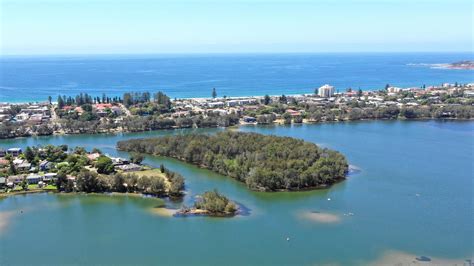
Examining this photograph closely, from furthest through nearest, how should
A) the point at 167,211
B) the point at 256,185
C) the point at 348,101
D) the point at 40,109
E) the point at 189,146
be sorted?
the point at 348,101
the point at 40,109
the point at 189,146
the point at 256,185
the point at 167,211

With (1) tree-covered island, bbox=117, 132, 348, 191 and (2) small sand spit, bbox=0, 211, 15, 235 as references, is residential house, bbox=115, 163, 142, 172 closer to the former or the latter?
(1) tree-covered island, bbox=117, 132, 348, 191

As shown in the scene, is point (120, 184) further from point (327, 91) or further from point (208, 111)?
point (327, 91)

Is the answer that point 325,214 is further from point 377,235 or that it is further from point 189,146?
point 189,146

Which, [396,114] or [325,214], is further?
[396,114]

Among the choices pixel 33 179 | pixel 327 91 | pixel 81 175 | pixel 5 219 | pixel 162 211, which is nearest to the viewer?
pixel 5 219

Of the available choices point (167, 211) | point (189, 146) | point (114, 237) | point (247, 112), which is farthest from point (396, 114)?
point (114, 237)

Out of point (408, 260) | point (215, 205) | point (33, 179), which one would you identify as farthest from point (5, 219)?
point (408, 260)
